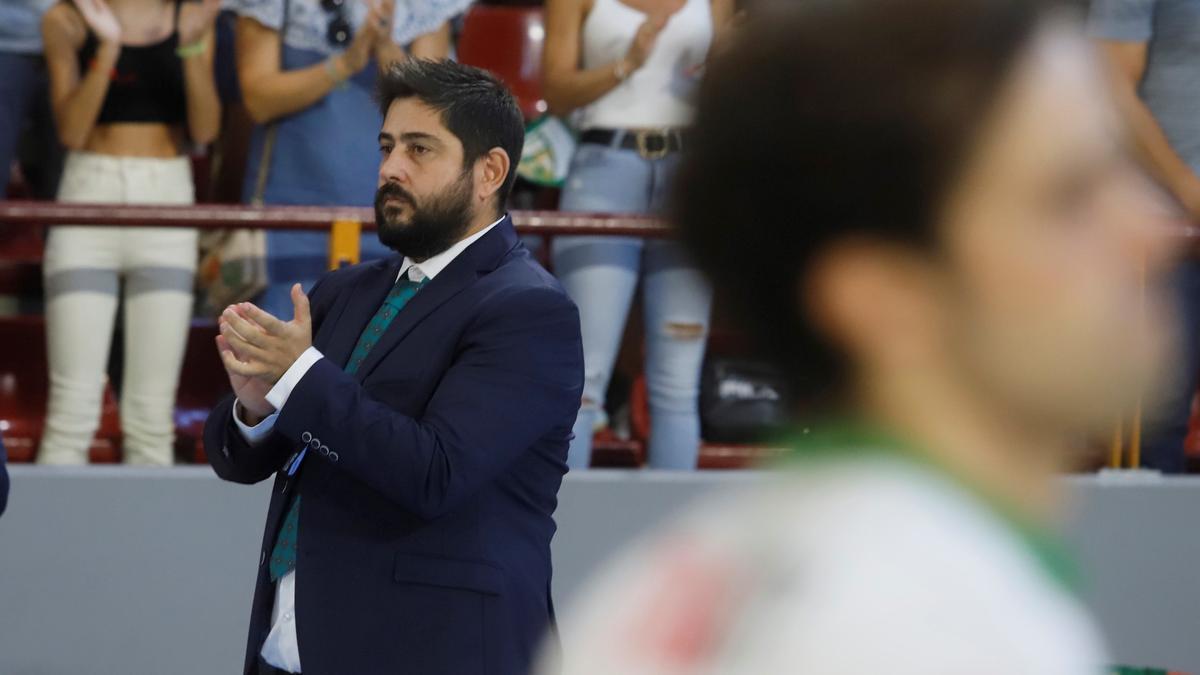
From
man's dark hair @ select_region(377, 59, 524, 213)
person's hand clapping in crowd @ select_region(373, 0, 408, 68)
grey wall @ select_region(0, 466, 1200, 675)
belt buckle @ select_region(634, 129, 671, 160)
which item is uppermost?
person's hand clapping in crowd @ select_region(373, 0, 408, 68)

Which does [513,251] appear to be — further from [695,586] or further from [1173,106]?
[1173,106]

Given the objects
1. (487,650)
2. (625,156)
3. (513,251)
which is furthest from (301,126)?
(487,650)

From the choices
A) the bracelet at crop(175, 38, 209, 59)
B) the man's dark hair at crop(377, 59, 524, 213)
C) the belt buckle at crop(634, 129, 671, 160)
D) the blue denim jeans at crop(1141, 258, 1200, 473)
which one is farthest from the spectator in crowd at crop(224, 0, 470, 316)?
the blue denim jeans at crop(1141, 258, 1200, 473)

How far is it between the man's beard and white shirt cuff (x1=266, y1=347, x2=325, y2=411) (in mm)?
328

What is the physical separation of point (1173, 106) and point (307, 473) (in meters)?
2.71

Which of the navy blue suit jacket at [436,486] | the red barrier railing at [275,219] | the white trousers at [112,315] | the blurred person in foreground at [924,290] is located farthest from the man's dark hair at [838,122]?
the white trousers at [112,315]

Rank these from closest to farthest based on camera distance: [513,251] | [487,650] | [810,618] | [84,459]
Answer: [810,618] → [487,650] → [513,251] → [84,459]

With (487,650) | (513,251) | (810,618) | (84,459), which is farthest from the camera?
(84,459)

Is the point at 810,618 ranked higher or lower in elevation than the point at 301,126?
lower

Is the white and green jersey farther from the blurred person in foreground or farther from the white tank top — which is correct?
the white tank top

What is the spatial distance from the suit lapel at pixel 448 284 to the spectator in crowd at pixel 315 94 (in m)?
1.55

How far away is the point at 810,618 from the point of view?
0.73m

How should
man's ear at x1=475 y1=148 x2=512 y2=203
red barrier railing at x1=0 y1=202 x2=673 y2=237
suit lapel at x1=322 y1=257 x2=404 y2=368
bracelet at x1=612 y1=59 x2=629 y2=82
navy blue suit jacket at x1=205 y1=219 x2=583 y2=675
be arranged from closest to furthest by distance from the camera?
navy blue suit jacket at x1=205 y1=219 x2=583 y2=675, suit lapel at x1=322 y1=257 x2=404 y2=368, man's ear at x1=475 y1=148 x2=512 y2=203, red barrier railing at x1=0 y1=202 x2=673 y2=237, bracelet at x1=612 y1=59 x2=629 y2=82

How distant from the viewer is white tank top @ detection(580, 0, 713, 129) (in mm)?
4047
